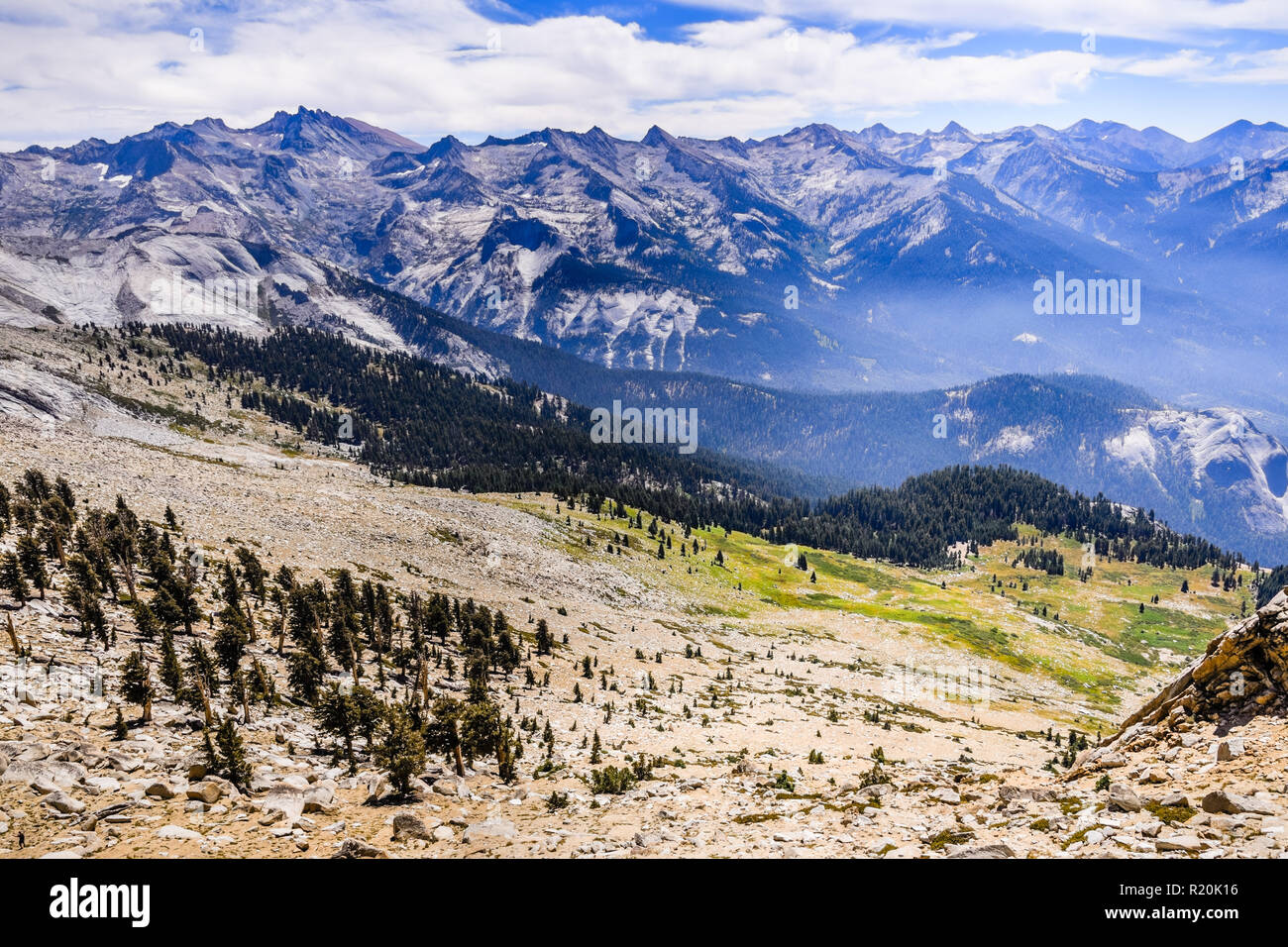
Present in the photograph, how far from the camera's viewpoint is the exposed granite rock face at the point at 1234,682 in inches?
814

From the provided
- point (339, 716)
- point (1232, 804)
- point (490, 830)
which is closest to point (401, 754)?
point (490, 830)

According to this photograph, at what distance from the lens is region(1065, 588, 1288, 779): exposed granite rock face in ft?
67.9

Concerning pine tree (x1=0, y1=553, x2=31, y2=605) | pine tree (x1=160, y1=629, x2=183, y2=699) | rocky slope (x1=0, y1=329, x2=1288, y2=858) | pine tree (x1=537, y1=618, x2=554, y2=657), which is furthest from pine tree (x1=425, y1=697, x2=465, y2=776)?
pine tree (x1=537, y1=618, x2=554, y2=657)

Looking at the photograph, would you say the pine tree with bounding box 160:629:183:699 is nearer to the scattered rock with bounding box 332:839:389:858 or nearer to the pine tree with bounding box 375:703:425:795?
the pine tree with bounding box 375:703:425:795

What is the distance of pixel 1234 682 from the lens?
842 inches

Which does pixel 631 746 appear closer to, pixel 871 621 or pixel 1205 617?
pixel 871 621

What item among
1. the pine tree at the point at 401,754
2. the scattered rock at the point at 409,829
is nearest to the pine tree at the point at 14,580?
the pine tree at the point at 401,754

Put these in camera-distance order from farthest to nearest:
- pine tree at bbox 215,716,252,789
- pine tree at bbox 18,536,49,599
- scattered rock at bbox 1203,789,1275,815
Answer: pine tree at bbox 18,536,49,599 < pine tree at bbox 215,716,252,789 < scattered rock at bbox 1203,789,1275,815

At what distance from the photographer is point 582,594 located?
98.8 m
